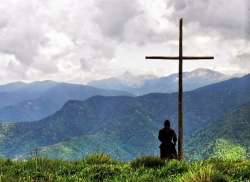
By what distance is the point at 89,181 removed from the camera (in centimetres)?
861

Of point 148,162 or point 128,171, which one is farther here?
point 148,162

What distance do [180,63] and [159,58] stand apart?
3.87ft

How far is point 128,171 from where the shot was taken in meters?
9.66

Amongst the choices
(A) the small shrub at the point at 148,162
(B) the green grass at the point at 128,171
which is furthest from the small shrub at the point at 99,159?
(A) the small shrub at the point at 148,162

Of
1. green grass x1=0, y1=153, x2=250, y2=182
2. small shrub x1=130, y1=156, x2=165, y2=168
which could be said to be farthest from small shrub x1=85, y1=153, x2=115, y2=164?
small shrub x1=130, y1=156, x2=165, y2=168

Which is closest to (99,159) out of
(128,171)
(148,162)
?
(148,162)

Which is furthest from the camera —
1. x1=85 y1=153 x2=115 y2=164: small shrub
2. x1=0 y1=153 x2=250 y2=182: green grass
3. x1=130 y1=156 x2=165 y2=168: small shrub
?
x1=85 y1=153 x2=115 y2=164: small shrub

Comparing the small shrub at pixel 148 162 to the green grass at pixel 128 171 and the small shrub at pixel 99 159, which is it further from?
the small shrub at pixel 99 159

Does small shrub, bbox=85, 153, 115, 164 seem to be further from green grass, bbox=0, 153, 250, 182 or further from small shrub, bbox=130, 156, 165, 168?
small shrub, bbox=130, 156, 165, 168

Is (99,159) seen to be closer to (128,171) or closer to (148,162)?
(148,162)

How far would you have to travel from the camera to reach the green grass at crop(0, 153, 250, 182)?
803cm

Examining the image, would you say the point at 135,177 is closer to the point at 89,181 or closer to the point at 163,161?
the point at 89,181

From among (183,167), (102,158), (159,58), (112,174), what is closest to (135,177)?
(112,174)

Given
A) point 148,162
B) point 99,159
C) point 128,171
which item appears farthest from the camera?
point 99,159
